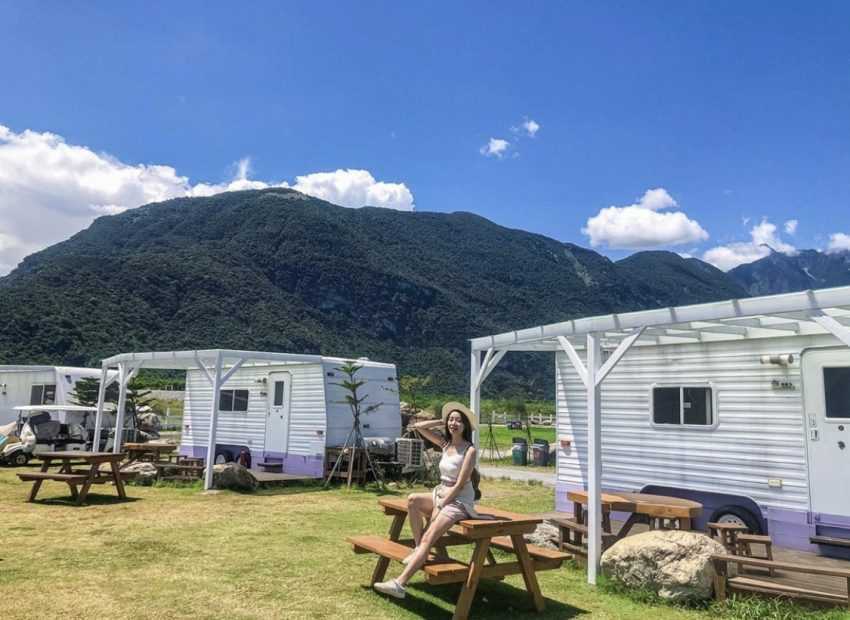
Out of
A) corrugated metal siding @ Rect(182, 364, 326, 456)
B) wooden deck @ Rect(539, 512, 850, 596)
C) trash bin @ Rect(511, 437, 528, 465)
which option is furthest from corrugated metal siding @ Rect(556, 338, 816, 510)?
trash bin @ Rect(511, 437, 528, 465)

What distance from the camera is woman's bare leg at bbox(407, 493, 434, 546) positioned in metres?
5.16

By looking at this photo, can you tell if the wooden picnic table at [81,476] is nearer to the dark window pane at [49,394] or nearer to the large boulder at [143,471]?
the large boulder at [143,471]

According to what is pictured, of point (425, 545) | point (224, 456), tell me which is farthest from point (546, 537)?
point (224, 456)

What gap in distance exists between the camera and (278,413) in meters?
14.5

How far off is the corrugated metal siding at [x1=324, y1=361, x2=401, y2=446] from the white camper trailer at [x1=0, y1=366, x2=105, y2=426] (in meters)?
10.2

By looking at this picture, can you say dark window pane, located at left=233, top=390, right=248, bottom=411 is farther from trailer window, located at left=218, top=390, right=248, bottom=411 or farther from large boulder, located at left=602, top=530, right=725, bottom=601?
large boulder, located at left=602, top=530, right=725, bottom=601

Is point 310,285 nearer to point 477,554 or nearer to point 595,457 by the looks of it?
point 595,457

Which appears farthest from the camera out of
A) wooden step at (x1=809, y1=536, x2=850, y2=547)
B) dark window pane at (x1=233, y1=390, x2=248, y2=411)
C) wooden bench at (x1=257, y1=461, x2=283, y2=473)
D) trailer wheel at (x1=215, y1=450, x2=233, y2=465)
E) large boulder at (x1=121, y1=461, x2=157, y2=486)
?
trailer wheel at (x1=215, y1=450, x2=233, y2=465)

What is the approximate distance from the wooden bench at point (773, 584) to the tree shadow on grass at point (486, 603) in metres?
1.17

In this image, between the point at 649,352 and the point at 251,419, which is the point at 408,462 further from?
the point at 649,352

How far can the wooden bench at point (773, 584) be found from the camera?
16.5ft

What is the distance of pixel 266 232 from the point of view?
92.7 metres

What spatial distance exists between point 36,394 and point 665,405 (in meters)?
18.3

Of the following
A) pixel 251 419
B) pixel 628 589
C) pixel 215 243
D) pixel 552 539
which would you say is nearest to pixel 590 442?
pixel 628 589
